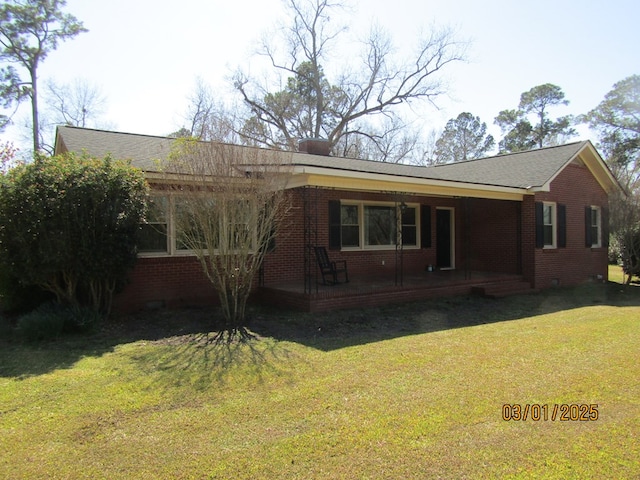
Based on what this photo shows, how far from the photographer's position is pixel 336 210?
11898 millimetres

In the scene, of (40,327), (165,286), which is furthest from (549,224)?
(40,327)

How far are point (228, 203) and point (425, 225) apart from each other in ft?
26.7

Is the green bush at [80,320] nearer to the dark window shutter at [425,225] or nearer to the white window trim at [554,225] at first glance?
→ the dark window shutter at [425,225]

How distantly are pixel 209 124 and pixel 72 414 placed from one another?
4.85 m

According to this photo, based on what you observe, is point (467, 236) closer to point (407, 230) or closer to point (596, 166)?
point (407, 230)

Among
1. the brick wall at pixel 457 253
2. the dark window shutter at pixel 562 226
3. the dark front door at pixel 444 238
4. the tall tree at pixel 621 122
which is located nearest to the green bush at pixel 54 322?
the brick wall at pixel 457 253

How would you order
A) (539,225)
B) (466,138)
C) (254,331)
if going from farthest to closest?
(466,138) → (539,225) → (254,331)

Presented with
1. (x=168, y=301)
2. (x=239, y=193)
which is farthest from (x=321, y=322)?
(x=168, y=301)

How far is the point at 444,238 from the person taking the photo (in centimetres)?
1474

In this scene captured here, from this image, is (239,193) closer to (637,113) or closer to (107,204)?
(107,204)

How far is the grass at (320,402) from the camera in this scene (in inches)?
128
